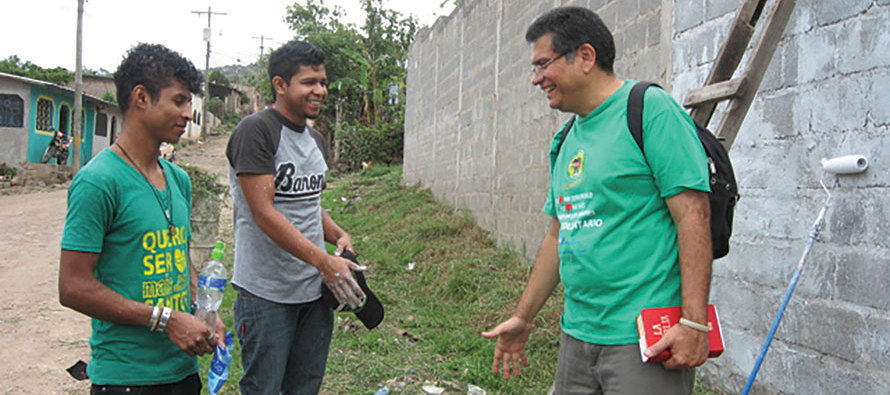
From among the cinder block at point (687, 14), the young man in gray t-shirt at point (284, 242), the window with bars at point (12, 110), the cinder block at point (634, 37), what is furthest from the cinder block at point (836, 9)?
the window with bars at point (12, 110)

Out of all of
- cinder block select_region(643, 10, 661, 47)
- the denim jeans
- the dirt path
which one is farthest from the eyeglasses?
the dirt path

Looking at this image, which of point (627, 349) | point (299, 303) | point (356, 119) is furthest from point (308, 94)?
point (356, 119)

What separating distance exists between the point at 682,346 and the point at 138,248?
1.58 metres

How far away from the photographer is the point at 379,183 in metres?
14.6

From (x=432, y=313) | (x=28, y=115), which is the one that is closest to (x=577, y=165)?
(x=432, y=313)

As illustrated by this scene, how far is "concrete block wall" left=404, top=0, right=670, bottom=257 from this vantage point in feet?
16.1

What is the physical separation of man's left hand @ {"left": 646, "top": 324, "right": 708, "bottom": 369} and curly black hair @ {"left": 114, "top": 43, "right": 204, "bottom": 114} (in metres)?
1.66

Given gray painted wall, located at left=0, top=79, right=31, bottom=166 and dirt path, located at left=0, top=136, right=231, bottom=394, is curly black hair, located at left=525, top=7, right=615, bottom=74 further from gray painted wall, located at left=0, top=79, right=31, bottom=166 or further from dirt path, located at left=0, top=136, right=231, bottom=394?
gray painted wall, located at left=0, top=79, right=31, bottom=166

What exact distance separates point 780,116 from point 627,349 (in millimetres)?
2084

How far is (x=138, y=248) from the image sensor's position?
1925 mm

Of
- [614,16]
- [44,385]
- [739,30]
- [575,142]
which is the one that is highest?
[614,16]

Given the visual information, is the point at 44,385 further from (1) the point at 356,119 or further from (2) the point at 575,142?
(1) the point at 356,119

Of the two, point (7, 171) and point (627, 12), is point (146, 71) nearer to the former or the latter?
point (627, 12)

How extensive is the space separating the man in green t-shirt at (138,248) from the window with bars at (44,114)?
22622mm
